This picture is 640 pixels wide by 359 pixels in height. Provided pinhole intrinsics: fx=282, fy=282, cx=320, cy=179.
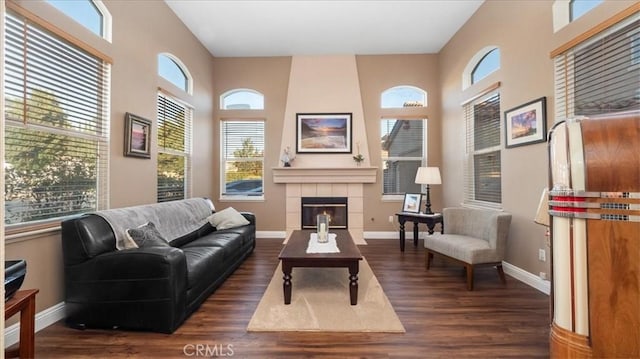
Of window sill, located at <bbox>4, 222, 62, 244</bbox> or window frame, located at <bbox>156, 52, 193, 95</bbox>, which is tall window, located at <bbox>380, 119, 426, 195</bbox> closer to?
window frame, located at <bbox>156, 52, 193, 95</bbox>

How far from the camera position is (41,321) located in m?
2.16

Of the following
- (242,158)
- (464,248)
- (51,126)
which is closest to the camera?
(51,126)

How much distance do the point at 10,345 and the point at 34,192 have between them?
1.07 m

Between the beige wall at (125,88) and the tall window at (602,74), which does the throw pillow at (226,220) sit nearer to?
the beige wall at (125,88)

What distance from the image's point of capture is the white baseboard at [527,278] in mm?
2822

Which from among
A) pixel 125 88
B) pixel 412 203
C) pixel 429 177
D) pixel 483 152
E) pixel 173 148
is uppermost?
pixel 125 88

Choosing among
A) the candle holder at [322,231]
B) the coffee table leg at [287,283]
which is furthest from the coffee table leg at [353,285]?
the candle holder at [322,231]

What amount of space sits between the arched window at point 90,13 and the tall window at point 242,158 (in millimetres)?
2799

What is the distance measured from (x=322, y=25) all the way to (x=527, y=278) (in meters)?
4.35

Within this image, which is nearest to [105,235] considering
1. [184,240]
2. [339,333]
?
[184,240]

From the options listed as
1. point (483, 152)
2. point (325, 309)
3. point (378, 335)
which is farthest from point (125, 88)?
point (483, 152)

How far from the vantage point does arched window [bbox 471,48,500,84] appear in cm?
389

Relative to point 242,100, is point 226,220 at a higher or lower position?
lower

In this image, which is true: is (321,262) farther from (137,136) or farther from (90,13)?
(90,13)
